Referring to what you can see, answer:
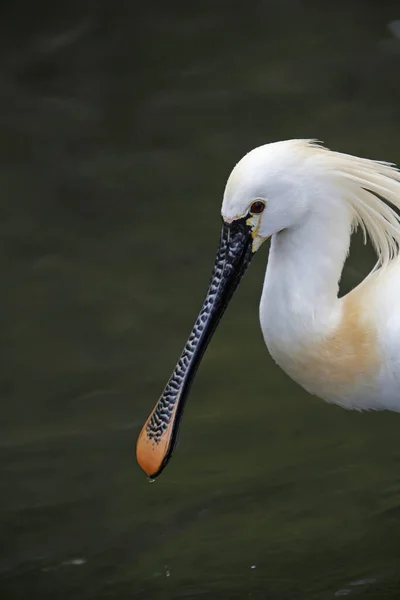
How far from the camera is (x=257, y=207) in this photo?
3.26m

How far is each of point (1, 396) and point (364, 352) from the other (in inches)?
70.9

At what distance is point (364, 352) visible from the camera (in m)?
3.58

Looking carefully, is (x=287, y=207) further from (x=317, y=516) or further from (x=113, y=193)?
(x=113, y=193)

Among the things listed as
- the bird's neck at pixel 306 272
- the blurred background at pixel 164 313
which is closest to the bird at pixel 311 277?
the bird's neck at pixel 306 272

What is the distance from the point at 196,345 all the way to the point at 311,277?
1.39 ft

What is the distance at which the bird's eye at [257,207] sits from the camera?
325 cm

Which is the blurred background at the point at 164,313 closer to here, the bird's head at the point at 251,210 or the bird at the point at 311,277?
the bird at the point at 311,277

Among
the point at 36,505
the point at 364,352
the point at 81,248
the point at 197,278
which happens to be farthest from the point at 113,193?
the point at 364,352

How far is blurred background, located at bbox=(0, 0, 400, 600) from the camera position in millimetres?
4051

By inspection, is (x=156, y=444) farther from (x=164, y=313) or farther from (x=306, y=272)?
(x=164, y=313)

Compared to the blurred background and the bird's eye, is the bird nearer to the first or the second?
the bird's eye

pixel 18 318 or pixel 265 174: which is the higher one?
pixel 18 318

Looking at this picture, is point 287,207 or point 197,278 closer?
point 287,207

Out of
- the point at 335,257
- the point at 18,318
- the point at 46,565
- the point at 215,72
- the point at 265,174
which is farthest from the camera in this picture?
the point at 215,72
